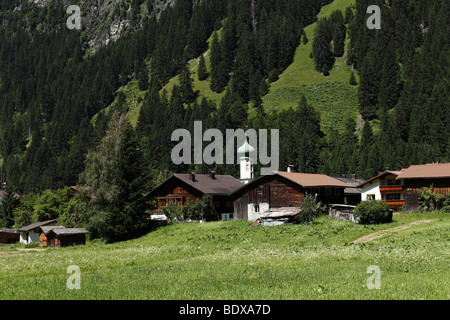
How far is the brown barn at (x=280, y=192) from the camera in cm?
6019

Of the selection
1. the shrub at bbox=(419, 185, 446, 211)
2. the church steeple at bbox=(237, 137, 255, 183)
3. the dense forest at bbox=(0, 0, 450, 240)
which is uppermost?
the dense forest at bbox=(0, 0, 450, 240)

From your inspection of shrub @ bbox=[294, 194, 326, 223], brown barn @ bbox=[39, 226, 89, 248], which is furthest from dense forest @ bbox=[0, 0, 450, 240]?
shrub @ bbox=[294, 194, 326, 223]

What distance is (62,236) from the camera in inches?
2400

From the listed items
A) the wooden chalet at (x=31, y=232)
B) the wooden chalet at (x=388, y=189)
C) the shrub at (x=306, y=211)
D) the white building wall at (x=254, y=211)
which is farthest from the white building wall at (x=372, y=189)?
the wooden chalet at (x=31, y=232)

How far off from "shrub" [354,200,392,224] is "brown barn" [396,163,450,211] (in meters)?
12.8

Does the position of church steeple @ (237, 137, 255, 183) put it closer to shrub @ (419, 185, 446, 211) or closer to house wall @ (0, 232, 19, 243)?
shrub @ (419, 185, 446, 211)

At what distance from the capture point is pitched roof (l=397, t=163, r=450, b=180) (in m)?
55.0

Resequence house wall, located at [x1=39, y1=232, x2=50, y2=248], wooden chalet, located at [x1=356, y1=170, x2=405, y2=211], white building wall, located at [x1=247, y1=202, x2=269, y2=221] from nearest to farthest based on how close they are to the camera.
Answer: white building wall, located at [x1=247, y1=202, x2=269, y2=221] < wooden chalet, located at [x1=356, y1=170, x2=405, y2=211] < house wall, located at [x1=39, y1=232, x2=50, y2=248]

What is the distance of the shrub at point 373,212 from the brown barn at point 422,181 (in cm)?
1280

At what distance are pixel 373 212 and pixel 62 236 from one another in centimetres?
3902

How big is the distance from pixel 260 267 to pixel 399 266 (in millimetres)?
6197

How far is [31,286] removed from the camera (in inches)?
712
